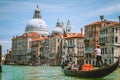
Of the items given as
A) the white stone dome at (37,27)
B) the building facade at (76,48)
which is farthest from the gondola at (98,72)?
the white stone dome at (37,27)

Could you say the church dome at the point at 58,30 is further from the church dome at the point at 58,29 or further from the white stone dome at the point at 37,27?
the white stone dome at the point at 37,27

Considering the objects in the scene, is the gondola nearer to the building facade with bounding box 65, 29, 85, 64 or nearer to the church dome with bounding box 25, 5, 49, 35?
the building facade with bounding box 65, 29, 85, 64

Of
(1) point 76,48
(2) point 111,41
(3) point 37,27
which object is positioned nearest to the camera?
(2) point 111,41

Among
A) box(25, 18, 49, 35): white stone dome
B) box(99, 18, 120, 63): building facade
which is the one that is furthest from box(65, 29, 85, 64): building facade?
box(25, 18, 49, 35): white stone dome

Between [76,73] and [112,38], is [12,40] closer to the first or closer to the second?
[112,38]

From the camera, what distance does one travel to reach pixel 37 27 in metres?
85.7

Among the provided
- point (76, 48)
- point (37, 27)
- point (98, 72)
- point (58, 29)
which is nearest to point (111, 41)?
point (76, 48)

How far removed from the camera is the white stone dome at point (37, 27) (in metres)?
85.6

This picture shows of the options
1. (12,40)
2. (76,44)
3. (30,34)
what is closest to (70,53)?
(76,44)

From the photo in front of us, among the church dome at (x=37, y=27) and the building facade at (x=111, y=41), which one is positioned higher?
the church dome at (x=37, y=27)

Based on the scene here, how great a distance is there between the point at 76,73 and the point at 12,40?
71907 mm

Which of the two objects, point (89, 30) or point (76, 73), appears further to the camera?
point (89, 30)

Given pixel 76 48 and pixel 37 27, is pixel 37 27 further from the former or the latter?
pixel 76 48

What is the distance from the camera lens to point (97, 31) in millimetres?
49438
